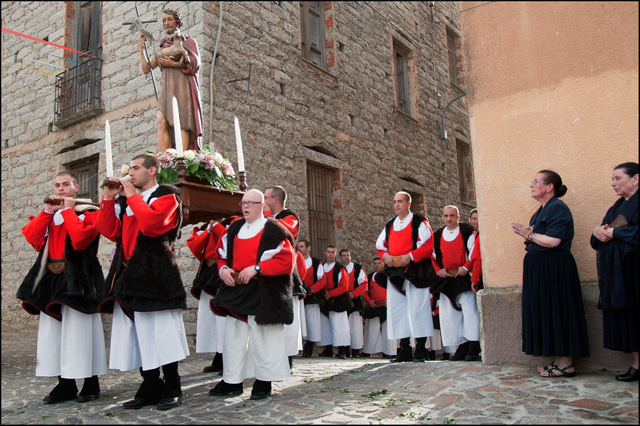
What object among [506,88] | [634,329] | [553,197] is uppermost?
Answer: [506,88]

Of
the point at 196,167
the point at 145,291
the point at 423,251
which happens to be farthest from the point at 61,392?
the point at 423,251

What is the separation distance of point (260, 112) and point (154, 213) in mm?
6199

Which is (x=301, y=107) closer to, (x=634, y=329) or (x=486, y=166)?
(x=486, y=166)

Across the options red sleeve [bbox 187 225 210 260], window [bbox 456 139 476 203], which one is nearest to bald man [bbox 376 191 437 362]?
red sleeve [bbox 187 225 210 260]

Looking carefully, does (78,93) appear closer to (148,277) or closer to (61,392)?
(61,392)

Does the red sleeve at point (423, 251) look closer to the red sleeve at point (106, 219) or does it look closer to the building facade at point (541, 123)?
the building facade at point (541, 123)

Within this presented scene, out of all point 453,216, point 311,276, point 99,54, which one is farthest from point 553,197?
point 99,54

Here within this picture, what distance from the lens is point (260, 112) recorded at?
398 inches

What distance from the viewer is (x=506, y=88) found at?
5270 mm

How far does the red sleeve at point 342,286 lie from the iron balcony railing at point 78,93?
5146 millimetres

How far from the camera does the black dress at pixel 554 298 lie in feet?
14.6

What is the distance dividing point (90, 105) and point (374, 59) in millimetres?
6512

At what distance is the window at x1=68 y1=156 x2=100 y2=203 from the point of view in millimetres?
10711

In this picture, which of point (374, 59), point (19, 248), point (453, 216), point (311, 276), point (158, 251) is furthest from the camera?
point (374, 59)
